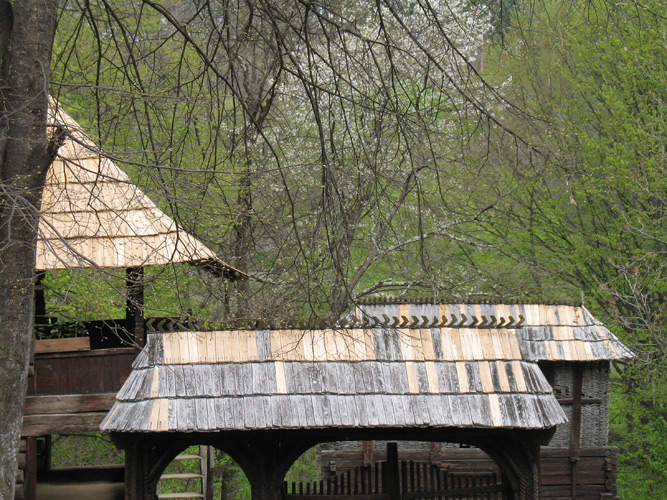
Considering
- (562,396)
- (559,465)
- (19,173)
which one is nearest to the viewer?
(19,173)

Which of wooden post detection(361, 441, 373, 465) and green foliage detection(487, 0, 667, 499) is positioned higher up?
green foliage detection(487, 0, 667, 499)

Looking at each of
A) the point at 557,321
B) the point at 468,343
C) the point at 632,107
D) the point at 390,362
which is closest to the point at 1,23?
the point at 390,362

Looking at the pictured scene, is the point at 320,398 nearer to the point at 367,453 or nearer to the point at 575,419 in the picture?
the point at 367,453

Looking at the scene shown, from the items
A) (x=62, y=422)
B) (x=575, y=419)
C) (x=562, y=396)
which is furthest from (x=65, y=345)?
(x=575, y=419)

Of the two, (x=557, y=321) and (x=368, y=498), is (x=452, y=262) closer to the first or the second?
(x=557, y=321)

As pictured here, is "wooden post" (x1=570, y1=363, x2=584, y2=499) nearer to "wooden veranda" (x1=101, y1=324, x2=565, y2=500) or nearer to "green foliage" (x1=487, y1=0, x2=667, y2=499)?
"green foliage" (x1=487, y1=0, x2=667, y2=499)

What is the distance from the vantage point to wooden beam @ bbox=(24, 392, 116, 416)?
33.2ft

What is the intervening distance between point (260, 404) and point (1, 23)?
4.50 metres

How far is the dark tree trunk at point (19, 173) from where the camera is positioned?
20.0ft

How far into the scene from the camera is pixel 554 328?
14.7 m

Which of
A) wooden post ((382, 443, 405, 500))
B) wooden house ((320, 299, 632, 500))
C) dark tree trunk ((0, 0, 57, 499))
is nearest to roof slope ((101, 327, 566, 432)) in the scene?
wooden post ((382, 443, 405, 500))

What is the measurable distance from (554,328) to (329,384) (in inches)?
268

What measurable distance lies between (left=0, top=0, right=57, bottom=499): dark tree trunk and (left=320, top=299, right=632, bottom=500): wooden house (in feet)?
26.2

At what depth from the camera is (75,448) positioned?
20844 mm
